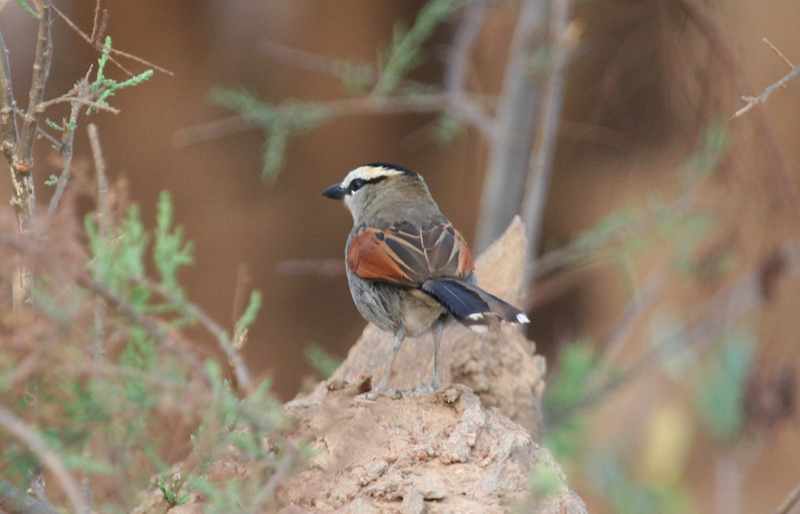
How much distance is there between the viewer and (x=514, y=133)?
273 inches

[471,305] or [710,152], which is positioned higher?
[710,152]

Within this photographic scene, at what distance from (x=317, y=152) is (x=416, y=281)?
5597 millimetres

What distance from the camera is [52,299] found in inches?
84.8

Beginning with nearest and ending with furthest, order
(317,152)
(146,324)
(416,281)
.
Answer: (146,324)
(416,281)
(317,152)

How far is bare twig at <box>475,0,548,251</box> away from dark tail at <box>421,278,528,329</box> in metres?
2.92

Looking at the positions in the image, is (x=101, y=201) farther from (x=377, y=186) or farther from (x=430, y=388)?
(x=377, y=186)

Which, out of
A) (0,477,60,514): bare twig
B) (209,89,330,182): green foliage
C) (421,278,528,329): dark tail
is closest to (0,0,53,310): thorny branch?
(0,477,60,514): bare twig

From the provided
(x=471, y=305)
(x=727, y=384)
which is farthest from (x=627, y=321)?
(x=471, y=305)

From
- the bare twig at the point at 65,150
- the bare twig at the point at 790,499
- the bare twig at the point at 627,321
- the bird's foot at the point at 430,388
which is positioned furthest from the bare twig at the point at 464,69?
the bare twig at the point at 65,150

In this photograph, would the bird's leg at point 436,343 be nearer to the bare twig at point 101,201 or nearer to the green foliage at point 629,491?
the bare twig at point 101,201

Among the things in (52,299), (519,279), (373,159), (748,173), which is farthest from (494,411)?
A: (373,159)

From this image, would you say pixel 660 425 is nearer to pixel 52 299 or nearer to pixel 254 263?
pixel 52 299

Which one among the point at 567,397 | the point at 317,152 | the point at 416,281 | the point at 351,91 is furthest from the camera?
the point at 317,152

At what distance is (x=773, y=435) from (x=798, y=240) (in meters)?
1.27
